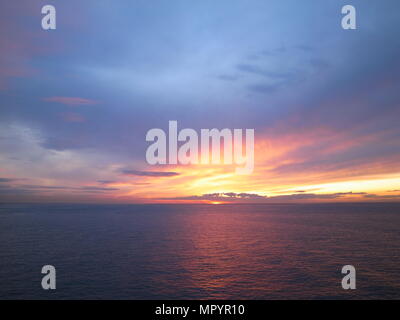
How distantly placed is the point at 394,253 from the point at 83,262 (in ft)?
234

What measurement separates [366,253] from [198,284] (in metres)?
45.5

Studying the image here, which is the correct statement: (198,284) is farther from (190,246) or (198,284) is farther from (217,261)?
(190,246)

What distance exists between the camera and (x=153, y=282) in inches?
1768

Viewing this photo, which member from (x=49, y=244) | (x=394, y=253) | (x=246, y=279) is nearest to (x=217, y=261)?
(x=246, y=279)
